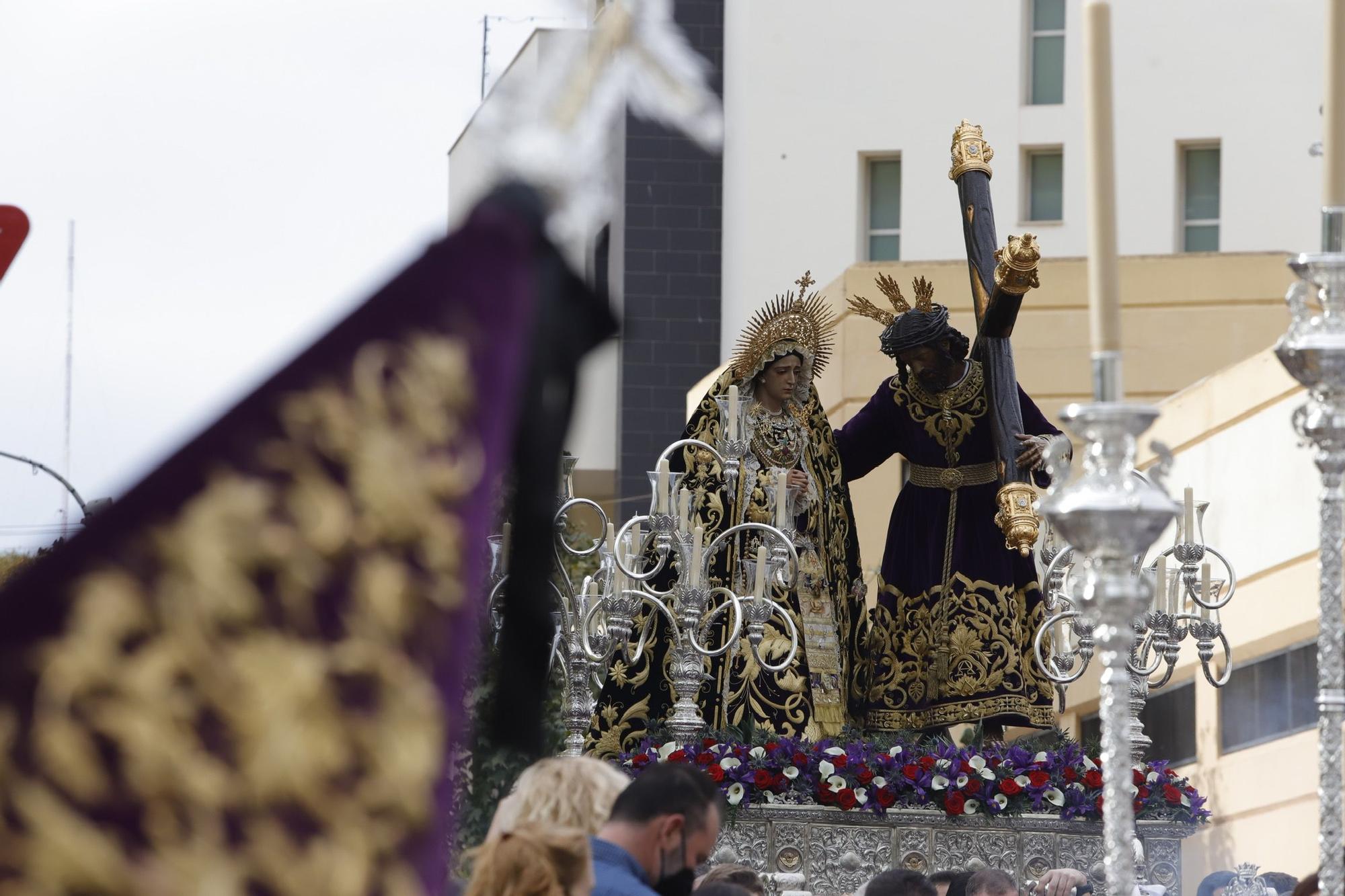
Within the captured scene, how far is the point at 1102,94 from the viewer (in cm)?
258

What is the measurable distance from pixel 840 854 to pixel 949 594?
4.51ft

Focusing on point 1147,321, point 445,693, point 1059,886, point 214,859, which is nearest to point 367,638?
point 445,693

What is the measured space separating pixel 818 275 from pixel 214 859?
23.6m

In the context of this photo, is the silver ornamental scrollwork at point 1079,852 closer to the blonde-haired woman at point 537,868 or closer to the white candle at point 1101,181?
the blonde-haired woman at point 537,868

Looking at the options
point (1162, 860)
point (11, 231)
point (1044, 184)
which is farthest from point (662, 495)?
point (1044, 184)

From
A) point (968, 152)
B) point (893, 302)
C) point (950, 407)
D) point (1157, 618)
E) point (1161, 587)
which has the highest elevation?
point (968, 152)

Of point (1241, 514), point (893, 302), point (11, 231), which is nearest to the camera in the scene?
point (11, 231)

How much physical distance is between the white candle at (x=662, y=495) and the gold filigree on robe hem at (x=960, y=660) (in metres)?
1.56

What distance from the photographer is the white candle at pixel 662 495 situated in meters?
7.82

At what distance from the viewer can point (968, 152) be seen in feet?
29.0

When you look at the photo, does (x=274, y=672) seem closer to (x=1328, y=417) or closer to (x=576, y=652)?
(x=1328, y=417)

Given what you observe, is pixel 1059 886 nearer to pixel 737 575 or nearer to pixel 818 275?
pixel 737 575

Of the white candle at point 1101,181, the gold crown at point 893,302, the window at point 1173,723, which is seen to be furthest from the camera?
the window at point 1173,723

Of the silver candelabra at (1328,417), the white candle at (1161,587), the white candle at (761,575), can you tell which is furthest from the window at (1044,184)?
the silver candelabra at (1328,417)
